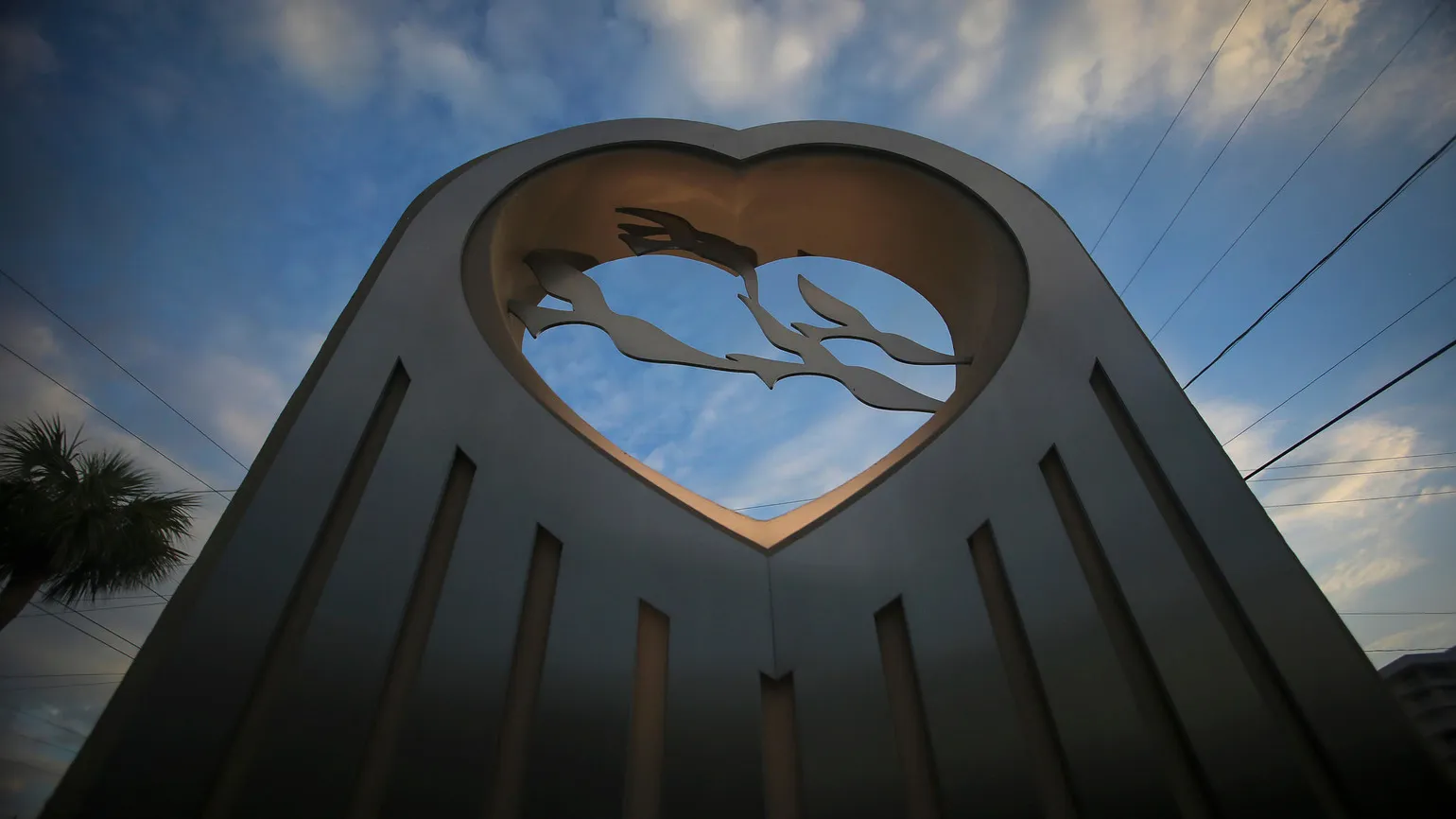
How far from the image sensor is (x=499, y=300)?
14.8 feet

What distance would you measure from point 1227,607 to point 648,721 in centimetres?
262

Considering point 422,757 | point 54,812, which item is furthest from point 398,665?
point 54,812

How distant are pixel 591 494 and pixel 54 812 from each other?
85.4 inches

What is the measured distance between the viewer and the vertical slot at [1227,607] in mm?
2670

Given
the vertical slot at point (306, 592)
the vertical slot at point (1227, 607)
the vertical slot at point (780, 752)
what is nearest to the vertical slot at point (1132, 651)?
the vertical slot at point (1227, 607)

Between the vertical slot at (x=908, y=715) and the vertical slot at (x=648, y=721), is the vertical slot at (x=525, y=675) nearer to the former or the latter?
the vertical slot at (x=648, y=721)

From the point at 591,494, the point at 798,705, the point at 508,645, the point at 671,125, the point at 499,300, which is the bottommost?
the point at 798,705

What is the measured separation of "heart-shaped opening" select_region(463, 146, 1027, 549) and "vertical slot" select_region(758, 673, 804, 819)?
2.77 ft

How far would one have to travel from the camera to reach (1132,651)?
3143 mm

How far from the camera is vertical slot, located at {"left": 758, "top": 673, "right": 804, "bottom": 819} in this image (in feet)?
9.77

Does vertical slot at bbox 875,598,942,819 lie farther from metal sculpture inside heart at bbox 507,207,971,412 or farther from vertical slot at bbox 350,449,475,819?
vertical slot at bbox 350,449,475,819

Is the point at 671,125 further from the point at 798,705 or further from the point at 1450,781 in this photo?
the point at 1450,781

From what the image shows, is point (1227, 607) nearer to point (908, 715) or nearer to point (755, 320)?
point (908, 715)

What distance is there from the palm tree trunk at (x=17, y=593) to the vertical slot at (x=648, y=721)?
6363 millimetres
